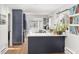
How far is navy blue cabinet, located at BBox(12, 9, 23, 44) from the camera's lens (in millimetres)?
9039

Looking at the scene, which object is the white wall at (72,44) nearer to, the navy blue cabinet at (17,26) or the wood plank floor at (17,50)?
the wood plank floor at (17,50)

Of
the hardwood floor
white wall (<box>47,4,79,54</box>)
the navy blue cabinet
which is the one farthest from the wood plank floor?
white wall (<box>47,4,79,54</box>)

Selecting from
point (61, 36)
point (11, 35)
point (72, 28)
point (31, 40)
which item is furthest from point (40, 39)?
point (11, 35)

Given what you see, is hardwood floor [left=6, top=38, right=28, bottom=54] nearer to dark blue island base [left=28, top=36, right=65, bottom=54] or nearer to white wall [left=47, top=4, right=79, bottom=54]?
dark blue island base [left=28, top=36, right=65, bottom=54]

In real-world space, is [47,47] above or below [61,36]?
below

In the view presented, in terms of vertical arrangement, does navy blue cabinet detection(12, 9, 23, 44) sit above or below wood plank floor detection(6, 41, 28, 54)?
above

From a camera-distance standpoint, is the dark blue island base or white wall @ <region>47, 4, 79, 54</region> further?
the dark blue island base

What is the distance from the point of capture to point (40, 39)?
5.78m

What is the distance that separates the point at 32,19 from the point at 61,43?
11.7 metres

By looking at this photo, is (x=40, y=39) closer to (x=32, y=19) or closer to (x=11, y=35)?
(x=11, y=35)

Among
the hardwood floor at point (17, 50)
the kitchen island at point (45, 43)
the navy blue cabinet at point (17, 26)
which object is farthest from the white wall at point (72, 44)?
the navy blue cabinet at point (17, 26)

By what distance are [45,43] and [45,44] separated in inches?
Answer: 1.5
